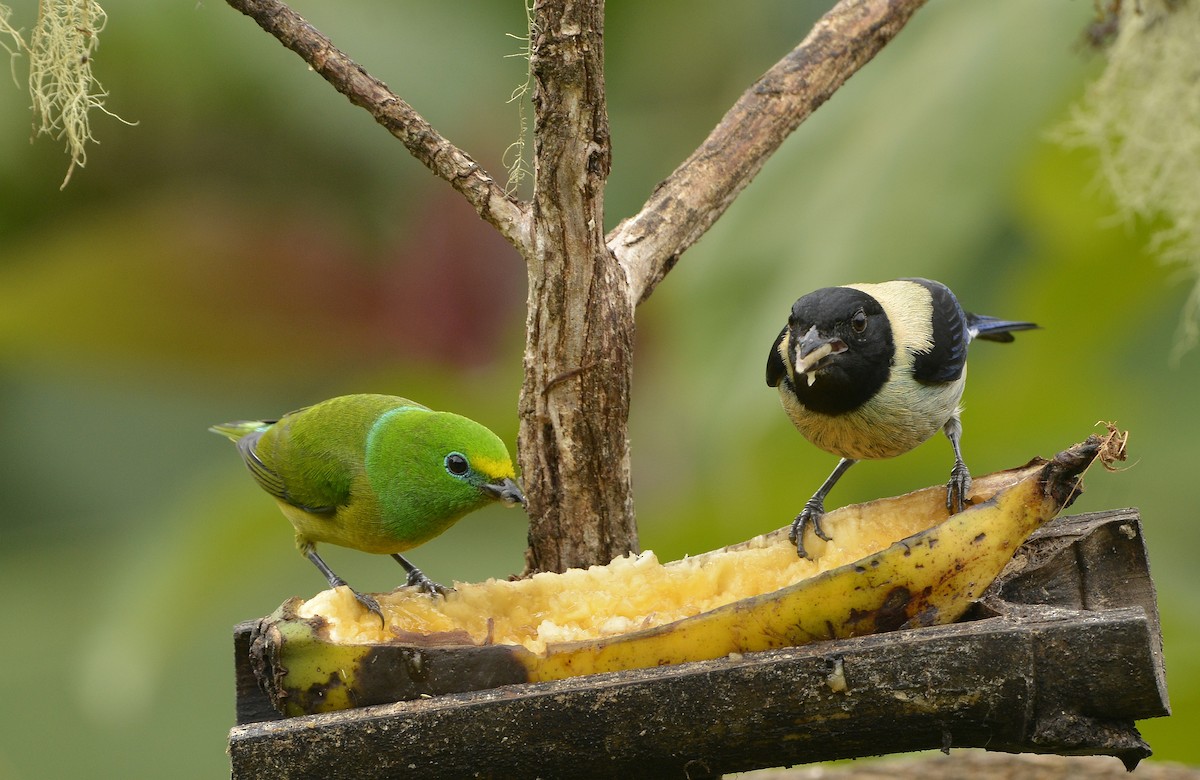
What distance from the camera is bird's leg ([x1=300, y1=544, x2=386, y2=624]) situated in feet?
7.84

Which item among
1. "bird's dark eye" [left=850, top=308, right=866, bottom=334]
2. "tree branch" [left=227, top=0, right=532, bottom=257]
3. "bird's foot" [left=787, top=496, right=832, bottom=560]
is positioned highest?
"tree branch" [left=227, top=0, right=532, bottom=257]

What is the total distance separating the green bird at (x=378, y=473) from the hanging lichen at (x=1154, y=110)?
2183mm

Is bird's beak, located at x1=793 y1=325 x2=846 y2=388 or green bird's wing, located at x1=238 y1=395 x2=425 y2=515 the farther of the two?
green bird's wing, located at x1=238 y1=395 x2=425 y2=515

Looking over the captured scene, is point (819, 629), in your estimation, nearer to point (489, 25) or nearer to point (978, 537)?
point (978, 537)

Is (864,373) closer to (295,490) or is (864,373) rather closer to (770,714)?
(770,714)

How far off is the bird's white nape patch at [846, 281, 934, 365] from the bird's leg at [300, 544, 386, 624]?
1.20 metres

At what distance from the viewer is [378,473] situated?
267 centimetres

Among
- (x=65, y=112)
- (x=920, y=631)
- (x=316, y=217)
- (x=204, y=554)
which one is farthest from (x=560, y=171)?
(x=316, y=217)

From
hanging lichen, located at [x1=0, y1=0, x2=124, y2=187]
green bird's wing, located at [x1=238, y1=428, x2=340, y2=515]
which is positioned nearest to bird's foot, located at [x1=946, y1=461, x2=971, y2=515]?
green bird's wing, located at [x1=238, y1=428, x2=340, y2=515]

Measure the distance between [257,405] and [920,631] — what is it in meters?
5.30

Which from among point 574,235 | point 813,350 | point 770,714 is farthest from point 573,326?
point 770,714

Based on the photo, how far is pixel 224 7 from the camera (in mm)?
6324

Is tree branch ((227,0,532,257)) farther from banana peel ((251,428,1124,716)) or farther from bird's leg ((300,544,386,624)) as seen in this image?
banana peel ((251,428,1124,716))

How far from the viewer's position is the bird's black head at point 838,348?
268 cm
